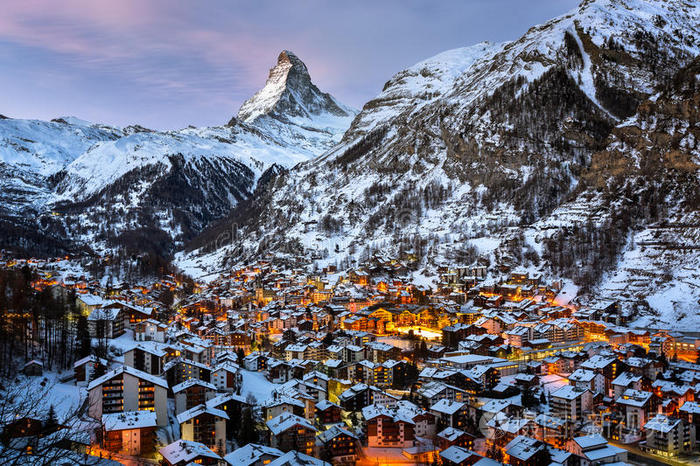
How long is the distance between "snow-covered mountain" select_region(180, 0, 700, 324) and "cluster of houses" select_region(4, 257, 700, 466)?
60.0 feet

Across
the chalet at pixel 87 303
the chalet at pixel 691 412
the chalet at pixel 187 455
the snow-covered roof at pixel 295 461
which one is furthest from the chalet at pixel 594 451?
the chalet at pixel 87 303

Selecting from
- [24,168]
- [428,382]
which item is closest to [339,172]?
[428,382]

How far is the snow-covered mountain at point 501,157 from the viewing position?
78.8 meters

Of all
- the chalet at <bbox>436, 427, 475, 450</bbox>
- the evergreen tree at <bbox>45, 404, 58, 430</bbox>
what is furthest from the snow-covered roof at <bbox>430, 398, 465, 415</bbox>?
the evergreen tree at <bbox>45, 404, 58, 430</bbox>

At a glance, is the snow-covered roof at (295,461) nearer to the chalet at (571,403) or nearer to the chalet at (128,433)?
the chalet at (128,433)

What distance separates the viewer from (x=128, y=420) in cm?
2447

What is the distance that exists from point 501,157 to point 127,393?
71.2 meters

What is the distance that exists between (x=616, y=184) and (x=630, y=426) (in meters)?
46.7

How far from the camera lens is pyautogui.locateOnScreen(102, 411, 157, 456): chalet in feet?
77.5

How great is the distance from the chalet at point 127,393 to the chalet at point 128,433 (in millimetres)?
2258

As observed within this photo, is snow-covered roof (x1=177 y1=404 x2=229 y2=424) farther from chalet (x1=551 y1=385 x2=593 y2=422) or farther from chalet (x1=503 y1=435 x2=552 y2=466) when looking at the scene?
chalet (x1=551 y1=385 x2=593 y2=422)

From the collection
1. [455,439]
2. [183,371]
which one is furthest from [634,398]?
[183,371]

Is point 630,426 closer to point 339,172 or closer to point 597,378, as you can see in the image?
point 597,378

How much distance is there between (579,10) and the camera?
105562 mm
